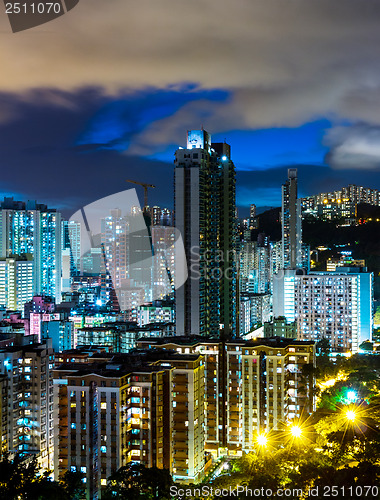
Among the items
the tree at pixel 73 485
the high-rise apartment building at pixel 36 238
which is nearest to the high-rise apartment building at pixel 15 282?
the high-rise apartment building at pixel 36 238

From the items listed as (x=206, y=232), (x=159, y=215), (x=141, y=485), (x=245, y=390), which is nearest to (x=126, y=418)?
(x=141, y=485)

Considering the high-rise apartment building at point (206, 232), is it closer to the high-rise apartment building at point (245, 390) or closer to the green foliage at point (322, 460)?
the high-rise apartment building at point (245, 390)

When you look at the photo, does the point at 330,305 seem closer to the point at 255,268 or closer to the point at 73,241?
the point at 255,268

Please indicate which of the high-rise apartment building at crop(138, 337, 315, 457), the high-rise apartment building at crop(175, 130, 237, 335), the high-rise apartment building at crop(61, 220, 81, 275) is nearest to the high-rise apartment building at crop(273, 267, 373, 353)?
the high-rise apartment building at crop(175, 130, 237, 335)

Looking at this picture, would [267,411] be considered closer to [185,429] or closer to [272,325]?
[185,429]

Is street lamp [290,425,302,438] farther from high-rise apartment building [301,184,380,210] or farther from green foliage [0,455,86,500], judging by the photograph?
high-rise apartment building [301,184,380,210]

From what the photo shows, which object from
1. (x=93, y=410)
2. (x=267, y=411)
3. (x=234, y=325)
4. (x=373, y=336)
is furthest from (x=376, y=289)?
(x=93, y=410)
